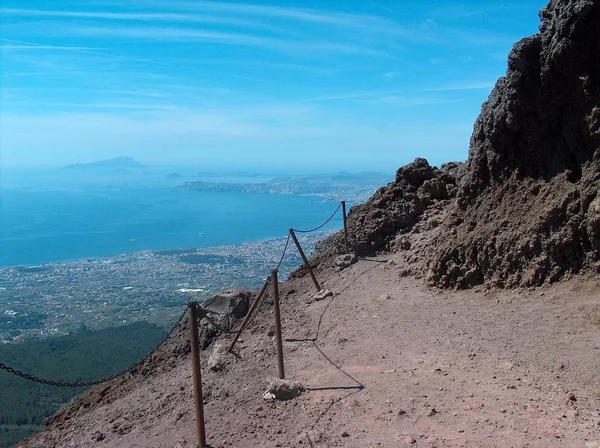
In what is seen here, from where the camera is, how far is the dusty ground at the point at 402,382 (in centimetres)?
543

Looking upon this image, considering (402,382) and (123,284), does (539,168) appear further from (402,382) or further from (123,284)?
(123,284)

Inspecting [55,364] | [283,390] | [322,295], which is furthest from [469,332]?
[55,364]

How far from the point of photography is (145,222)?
129000 millimetres

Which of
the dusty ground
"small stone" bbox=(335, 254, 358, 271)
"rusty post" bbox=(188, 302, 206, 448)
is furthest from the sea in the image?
"rusty post" bbox=(188, 302, 206, 448)

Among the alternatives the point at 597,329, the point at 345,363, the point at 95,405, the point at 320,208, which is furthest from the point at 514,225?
the point at 320,208

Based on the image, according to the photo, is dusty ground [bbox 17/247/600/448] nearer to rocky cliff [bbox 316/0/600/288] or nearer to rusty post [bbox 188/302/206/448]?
rusty post [bbox 188/302/206/448]

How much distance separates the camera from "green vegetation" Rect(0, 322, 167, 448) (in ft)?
81.9

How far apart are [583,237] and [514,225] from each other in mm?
1268

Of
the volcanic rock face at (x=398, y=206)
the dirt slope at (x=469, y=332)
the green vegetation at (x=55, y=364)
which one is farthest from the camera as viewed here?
the green vegetation at (x=55, y=364)

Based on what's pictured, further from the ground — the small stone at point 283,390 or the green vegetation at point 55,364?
the small stone at point 283,390

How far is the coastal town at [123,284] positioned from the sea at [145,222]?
10.1 metres

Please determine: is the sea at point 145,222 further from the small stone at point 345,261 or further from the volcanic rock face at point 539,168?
the volcanic rock face at point 539,168

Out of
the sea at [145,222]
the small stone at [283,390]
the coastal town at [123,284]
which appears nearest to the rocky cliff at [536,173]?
the small stone at [283,390]

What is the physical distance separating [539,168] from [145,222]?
4987 inches
